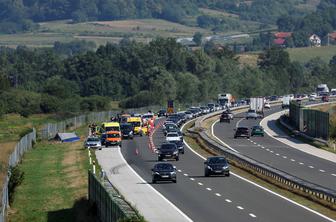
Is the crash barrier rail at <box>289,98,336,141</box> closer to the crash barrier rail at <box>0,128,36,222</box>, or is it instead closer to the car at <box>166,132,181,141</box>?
the car at <box>166,132,181,141</box>

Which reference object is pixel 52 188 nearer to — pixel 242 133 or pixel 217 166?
pixel 217 166

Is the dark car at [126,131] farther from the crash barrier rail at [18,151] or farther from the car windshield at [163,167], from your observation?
the car windshield at [163,167]

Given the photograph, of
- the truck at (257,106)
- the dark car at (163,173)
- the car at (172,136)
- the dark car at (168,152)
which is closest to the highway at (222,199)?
the dark car at (163,173)

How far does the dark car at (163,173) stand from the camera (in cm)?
5875

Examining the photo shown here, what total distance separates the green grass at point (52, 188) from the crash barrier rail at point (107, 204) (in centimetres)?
85

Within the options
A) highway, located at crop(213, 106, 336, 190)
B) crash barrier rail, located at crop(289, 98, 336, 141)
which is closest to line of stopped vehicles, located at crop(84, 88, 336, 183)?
highway, located at crop(213, 106, 336, 190)

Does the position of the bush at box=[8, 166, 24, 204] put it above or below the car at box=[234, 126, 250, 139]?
above

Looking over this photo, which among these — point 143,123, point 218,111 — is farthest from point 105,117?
point 143,123

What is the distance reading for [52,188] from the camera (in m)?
61.3

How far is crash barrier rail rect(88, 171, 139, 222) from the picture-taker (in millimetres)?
35416

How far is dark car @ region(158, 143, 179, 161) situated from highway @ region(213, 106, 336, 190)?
226 inches

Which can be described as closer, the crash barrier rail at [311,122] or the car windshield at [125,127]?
the crash barrier rail at [311,122]

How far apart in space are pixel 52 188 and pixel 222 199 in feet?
45.9

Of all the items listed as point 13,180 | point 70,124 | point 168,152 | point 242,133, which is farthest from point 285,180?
point 70,124
